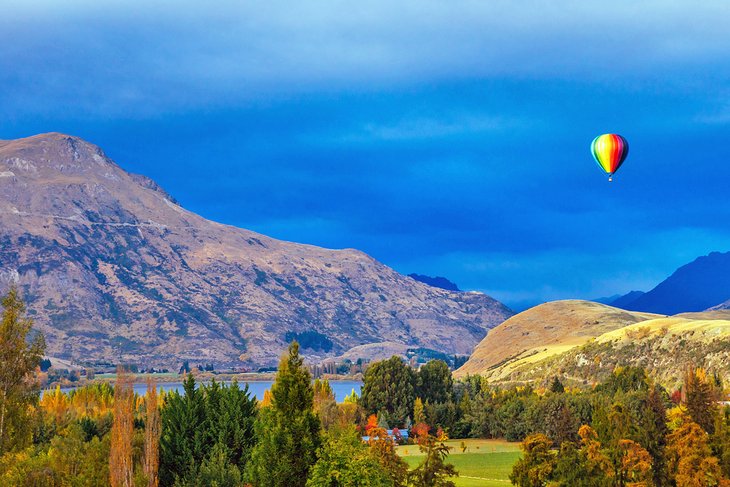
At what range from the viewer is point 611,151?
4513 inches

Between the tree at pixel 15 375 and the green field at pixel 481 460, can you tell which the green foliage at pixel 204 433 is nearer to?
the tree at pixel 15 375

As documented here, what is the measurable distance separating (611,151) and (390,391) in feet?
139

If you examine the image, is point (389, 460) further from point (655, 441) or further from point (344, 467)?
point (655, 441)

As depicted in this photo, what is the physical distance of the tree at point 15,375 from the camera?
167 ft

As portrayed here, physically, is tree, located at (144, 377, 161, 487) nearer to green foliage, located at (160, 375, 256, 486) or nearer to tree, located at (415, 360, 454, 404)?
green foliage, located at (160, 375, 256, 486)

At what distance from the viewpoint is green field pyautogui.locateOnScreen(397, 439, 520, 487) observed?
73812 mm

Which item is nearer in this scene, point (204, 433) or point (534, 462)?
point (534, 462)

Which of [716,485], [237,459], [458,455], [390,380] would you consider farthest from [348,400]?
[716,485]

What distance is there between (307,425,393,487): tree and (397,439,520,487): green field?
2614 centimetres

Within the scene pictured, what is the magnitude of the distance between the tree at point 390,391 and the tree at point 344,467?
261 feet

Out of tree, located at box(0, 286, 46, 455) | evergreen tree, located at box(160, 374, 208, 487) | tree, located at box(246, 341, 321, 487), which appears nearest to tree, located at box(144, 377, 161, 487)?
evergreen tree, located at box(160, 374, 208, 487)

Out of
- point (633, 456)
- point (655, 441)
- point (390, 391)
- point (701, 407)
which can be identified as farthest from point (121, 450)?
point (390, 391)

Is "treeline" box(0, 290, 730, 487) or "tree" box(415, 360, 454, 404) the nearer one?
"treeline" box(0, 290, 730, 487)

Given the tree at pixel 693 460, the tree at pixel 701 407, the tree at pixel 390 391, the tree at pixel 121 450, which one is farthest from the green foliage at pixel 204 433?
the tree at pixel 390 391
